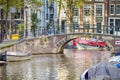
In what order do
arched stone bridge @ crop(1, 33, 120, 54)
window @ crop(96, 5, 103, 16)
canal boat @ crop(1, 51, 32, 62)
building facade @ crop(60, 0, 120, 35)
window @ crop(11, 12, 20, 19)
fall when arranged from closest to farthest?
1. canal boat @ crop(1, 51, 32, 62)
2. arched stone bridge @ crop(1, 33, 120, 54)
3. window @ crop(11, 12, 20, 19)
4. building facade @ crop(60, 0, 120, 35)
5. window @ crop(96, 5, 103, 16)

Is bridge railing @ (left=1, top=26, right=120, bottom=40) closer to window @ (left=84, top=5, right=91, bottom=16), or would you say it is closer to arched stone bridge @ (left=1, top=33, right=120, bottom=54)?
arched stone bridge @ (left=1, top=33, right=120, bottom=54)

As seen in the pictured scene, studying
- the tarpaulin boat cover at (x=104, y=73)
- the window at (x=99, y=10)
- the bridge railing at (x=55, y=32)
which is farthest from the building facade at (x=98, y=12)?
the tarpaulin boat cover at (x=104, y=73)

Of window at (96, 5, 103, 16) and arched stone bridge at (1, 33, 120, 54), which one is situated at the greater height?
window at (96, 5, 103, 16)

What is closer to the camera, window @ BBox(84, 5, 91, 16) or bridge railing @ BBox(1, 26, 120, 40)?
bridge railing @ BBox(1, 26, 120, 40)

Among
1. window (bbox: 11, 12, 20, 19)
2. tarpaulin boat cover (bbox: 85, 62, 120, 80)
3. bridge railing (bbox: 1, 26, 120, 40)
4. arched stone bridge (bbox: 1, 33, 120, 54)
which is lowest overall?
arched stone bridge (bbox: 1, 33, 120, 54)

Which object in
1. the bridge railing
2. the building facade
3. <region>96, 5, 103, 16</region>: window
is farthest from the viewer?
<region>96, 5, 103, 16</region>: window

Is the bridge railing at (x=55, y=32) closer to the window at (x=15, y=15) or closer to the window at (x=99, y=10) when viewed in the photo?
the window at (x=15, y=15)

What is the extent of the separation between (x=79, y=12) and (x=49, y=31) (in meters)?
18.0

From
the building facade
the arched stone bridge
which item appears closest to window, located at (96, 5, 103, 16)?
the building facade

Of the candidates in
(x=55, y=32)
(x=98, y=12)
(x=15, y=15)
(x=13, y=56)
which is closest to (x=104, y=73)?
(x=13, y=56)

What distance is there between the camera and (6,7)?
43938 millimetres

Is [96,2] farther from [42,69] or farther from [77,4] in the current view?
[42,69]

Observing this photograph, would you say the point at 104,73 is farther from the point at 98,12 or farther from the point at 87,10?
the point at 98,12

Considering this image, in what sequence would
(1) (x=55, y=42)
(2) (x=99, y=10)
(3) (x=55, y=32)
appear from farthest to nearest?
1. (2) (x=99, y=10)
2. (3) (x=55, y=32)
3. (1) (x=55, y=42)
